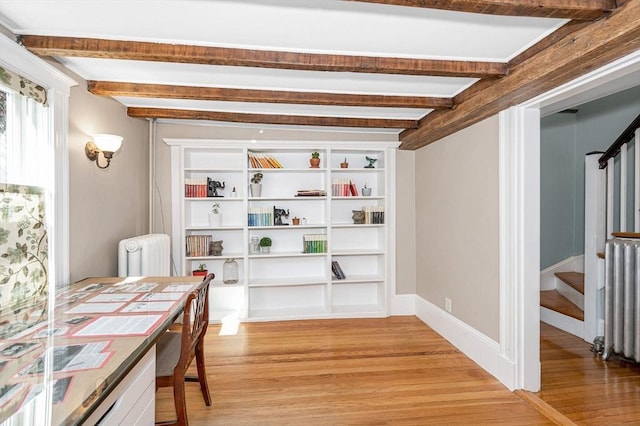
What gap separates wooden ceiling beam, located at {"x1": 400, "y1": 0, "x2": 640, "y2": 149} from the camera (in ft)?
4.50

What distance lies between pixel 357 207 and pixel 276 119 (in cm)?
147

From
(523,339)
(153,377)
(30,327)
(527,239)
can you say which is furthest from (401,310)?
(30,327)

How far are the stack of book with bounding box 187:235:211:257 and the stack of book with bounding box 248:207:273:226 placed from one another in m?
0.57

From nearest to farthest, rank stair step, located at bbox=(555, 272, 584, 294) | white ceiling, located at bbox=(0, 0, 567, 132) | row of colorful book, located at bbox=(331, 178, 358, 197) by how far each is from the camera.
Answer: white ceiling, located at bbox=(0, 0, 567, 132) → stair step, located at bbox=(555, 272, 584, 294) → row of colorful book, located at bbox=(331, 178, 358, 197)

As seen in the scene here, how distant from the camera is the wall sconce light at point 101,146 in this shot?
2436mm

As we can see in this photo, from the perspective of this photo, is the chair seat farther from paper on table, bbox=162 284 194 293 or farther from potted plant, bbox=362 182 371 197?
potted plant, bbox=362 182 371 197

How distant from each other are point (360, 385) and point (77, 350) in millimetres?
1833

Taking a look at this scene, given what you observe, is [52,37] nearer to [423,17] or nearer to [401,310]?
[423,17]

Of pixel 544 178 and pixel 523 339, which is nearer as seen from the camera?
pixel 523 339

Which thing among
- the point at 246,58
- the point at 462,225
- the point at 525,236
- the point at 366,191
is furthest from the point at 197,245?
the point at 525,236

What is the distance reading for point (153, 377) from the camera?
4.82 ft

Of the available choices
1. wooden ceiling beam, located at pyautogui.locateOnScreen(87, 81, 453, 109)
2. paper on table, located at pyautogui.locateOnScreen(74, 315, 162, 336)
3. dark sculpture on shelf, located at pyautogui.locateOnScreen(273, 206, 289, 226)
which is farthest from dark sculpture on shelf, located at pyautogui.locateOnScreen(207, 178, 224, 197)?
paper on table, located at pyautogui.locateOnScreen(74, 315, 162, 336)

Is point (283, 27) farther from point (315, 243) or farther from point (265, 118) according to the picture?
point (315, 243)

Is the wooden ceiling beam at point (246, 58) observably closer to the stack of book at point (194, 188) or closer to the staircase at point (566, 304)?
the stack of book at point (194, 188)
